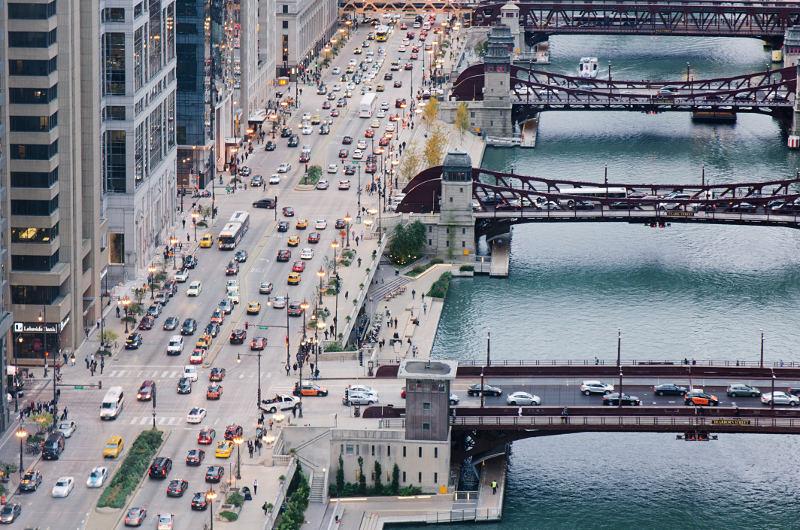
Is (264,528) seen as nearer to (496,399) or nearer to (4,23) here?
(496,399)

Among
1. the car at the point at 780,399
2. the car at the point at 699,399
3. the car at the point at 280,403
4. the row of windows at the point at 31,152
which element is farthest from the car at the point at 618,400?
the row of windows at the point at 31,152

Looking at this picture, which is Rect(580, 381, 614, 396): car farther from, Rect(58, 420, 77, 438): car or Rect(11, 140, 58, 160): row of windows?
A: Rect(11, 140, 58, 160): row of windows

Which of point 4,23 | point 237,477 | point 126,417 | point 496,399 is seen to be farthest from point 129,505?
point 4,23

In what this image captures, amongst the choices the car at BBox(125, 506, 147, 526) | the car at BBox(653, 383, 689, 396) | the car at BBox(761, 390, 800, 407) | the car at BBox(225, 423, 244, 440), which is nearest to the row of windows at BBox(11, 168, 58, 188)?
the car at BBox(225, 423, 244, 440)

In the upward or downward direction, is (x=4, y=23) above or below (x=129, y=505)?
above

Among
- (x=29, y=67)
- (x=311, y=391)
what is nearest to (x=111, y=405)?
(x=311, y=391)
